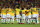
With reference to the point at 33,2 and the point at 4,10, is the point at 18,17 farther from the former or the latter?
the point at 33,2

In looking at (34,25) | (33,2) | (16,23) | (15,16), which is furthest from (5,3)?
(34,25)

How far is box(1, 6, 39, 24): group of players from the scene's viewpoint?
2.24 m

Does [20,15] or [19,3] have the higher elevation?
[19,3]

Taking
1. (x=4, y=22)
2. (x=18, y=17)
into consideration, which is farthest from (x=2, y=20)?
(x=18, y=17)

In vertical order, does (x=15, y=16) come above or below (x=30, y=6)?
below

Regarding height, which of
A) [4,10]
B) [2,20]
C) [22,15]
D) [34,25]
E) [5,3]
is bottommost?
[34,25]

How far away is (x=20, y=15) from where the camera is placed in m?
2.26

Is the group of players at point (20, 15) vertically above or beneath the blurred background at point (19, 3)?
beneath

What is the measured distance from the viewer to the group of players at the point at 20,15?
2.24 meters

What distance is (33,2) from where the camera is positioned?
88.0 inches

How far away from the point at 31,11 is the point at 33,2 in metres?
0.27

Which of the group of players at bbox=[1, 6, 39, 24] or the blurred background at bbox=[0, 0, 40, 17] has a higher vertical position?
the blurred background at bbox=[0, 0, 40, 17]

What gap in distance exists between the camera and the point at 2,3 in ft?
7.41

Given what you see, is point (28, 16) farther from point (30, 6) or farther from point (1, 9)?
point (1, 9)
